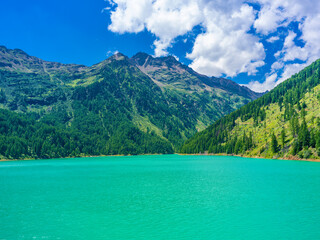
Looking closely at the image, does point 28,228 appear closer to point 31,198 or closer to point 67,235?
point 67,235

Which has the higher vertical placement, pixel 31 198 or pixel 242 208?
pixel 242 208

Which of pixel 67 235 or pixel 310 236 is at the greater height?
pixel 310 236

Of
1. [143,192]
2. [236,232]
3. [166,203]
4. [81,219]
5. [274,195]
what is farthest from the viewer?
[143,192]

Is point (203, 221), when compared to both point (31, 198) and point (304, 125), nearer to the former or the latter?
point (31, 198)

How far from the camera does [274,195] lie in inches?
2039

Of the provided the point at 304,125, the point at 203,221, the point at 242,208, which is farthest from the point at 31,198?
the point at 304,125

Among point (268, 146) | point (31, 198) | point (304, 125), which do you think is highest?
point (304, 125)

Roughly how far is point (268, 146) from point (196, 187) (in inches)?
5876

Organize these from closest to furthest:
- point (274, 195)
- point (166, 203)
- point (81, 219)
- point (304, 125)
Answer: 1. point (81, 219)
2. point (166, 203)
3. point (274, 195)
4. point (304, 125)

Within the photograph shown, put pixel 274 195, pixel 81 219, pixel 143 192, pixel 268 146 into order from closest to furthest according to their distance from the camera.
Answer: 1. pixel 81 219
2. pixel 274 195
3. pixel 143 192
4. pixel 268 146

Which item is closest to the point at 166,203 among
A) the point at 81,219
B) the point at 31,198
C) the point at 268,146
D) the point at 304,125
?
the point at 81,219

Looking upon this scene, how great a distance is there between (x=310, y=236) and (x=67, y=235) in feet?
96.4

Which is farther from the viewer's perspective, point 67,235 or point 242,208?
point 242,208

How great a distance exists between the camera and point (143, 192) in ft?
190
